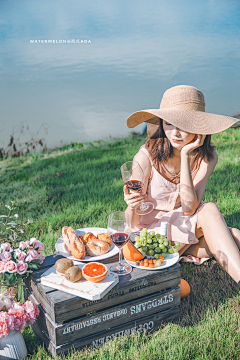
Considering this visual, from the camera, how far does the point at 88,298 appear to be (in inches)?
80.0

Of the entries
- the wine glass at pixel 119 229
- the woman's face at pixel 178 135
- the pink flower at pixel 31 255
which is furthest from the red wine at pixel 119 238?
the woman's face at pixel 178 135

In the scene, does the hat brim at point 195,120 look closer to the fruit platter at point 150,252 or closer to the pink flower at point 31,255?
the fruit platter at point 150,252

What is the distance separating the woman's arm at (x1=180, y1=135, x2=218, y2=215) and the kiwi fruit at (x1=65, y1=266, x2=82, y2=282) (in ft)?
3.91

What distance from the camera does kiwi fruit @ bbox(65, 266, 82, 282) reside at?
6.95 feet

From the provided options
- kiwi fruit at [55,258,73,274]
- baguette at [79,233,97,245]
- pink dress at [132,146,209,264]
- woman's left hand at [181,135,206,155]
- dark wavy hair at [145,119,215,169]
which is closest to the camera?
kiwi fruit at [55,258,73,274]

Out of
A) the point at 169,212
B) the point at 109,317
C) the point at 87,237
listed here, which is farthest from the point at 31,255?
the point at 169,212

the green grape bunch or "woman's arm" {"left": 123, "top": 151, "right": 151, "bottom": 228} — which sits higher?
"woman's arm" {"left": 123, "top": 151, "right": 151, "bottom": 228}

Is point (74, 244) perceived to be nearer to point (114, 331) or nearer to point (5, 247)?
point (5, 247)

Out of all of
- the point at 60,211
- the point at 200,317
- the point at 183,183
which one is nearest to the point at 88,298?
the point at 200,317

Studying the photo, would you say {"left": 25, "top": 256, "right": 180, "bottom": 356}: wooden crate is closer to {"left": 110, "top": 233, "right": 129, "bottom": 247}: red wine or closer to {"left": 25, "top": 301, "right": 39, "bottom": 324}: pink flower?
{"left": 25, "top": 301, "right": 39, "bottom": 324}: pink flower

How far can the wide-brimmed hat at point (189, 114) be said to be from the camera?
2.56m

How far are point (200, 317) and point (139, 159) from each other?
4.68 ft

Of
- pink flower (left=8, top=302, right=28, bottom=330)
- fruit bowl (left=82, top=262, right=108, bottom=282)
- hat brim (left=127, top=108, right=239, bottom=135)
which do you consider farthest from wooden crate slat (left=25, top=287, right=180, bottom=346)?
hat brim (left=127, top=108, right=239, bottom=135)

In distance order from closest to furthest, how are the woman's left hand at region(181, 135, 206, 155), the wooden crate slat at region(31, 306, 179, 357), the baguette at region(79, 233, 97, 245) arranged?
the wooden crate slat at region(31, 306, 179, 357), the baguette at region(79, 233, 97, 245), the woman's left hand at region(181, 135, 206, 155)
